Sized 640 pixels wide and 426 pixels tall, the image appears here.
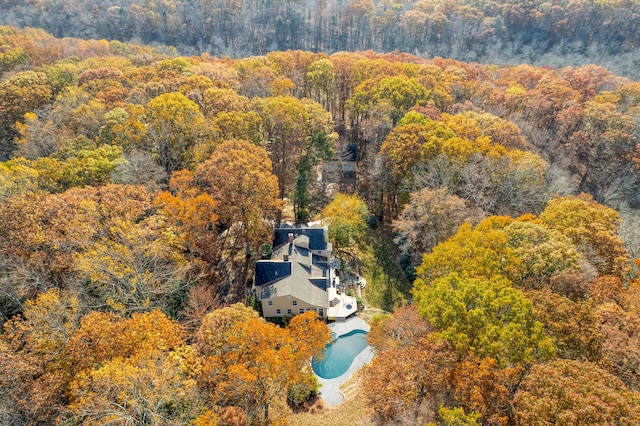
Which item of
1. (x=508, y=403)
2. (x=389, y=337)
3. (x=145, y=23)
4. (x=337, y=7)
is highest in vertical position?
(x=337, y=7)

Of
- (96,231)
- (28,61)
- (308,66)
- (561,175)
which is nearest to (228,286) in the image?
(96,231)

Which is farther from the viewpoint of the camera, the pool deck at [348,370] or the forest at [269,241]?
the pool deck at [348,370]

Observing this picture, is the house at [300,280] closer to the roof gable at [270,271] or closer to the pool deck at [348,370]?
the roof gable at [270,271]

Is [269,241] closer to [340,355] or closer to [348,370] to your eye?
[340,355]

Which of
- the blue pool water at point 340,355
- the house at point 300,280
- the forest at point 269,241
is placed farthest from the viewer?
the house at point 300,280

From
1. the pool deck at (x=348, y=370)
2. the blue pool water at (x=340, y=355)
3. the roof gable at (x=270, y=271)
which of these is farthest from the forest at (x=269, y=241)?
the roof gable at (x=270, y=271)

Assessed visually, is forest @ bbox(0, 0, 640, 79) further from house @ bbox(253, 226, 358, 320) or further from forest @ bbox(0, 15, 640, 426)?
house @ bbox(253, 226, 358, 320)

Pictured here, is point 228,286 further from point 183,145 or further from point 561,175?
point 561,175
